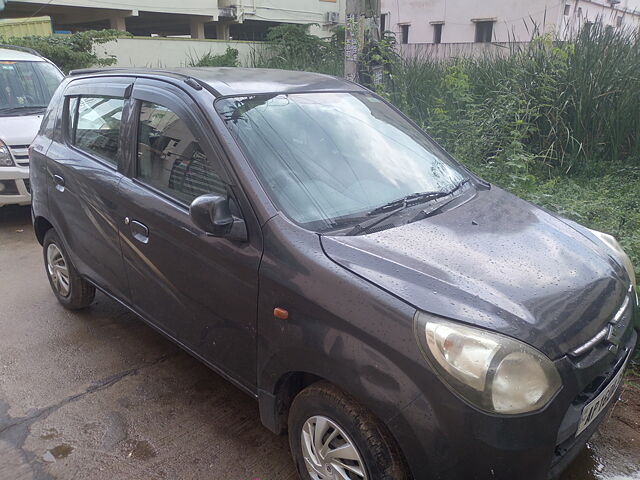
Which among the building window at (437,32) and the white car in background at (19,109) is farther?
the building window at (437,32)

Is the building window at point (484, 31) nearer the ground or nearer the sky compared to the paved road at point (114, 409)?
nearer the sky

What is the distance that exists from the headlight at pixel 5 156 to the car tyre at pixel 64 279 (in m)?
2.22

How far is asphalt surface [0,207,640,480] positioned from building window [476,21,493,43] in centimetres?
2511

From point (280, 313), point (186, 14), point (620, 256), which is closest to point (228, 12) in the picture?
point (186, 14)

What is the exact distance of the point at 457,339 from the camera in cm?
180

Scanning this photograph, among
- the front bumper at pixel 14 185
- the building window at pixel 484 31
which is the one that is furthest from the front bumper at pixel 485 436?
the building window at pixel 484 31

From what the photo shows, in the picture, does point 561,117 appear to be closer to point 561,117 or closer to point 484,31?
point 561,117

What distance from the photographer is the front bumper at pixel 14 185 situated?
5.89 meters

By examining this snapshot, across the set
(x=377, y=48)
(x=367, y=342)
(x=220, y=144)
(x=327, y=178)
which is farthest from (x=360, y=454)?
(x=377, y=48)

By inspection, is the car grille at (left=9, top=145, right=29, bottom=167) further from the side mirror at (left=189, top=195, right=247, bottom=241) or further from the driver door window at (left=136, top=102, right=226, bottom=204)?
the side mirror at (left=189, top=195, right=247, bottom=241)

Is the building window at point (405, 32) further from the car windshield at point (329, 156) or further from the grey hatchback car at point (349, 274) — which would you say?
the car windshield at point (329, 156)

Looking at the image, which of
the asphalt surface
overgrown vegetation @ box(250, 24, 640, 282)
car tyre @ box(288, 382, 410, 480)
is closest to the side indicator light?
car tyre @ box(288, 382, 410, 480)

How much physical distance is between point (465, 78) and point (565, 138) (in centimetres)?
139

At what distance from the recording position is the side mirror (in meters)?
2.29
